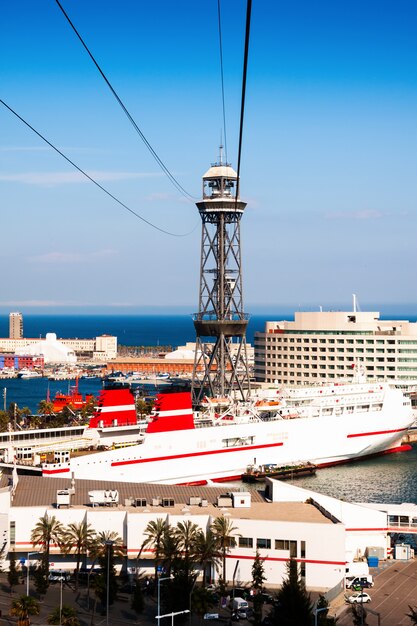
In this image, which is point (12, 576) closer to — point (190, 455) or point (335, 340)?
point (190, 455)

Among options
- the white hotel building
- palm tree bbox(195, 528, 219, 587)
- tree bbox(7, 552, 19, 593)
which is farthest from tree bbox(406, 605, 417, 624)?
the white hotel building

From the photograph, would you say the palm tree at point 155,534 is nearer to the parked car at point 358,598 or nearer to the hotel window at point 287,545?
the hotel window at point 287,545

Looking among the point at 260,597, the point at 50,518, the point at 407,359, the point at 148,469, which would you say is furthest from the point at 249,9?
the point at 407,359

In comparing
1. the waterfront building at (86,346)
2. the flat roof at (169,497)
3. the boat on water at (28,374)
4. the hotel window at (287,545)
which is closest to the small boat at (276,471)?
the flat roof at (169,497)

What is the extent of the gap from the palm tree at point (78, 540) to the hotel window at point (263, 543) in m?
4.28

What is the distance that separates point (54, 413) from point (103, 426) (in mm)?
16455

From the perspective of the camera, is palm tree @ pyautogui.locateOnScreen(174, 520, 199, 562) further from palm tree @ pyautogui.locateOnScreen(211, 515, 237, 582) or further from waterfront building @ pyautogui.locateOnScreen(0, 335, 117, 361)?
waterfront building @ pyautogui.locateOnScreen(0, 335, 117, 361)

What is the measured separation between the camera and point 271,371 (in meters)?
72.7

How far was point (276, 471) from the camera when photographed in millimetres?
44719

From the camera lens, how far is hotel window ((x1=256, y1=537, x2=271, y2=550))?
25.7 meters

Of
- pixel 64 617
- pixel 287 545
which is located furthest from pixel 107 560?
pixel 287 545

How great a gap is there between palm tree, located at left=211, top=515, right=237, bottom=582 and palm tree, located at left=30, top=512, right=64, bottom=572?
4.09 meters

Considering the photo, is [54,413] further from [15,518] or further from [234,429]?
[15,518]

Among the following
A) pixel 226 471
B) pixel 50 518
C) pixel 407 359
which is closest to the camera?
pixel 50 518
